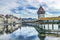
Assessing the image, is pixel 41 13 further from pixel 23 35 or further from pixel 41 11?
pixel 23 35

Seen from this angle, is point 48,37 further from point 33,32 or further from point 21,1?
point 21,1

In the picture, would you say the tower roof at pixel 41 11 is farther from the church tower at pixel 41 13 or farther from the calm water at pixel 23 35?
the calm water at pixel 23 35

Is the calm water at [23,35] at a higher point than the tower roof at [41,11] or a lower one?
lower

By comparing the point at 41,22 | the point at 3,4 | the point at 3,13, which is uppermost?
the point at 3,4

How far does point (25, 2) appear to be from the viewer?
3471 mm

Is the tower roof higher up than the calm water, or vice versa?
the tower roof

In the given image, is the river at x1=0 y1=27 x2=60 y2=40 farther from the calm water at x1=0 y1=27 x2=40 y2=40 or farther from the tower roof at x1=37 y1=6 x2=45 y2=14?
the tower roof at x1=37 y1=6 x2=45 y2=14

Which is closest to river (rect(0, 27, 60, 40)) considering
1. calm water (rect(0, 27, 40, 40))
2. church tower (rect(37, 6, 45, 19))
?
calm water (rect(0, 27, 40, 40))

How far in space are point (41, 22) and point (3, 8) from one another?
96 cm

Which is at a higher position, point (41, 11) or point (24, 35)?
point (41, 11)

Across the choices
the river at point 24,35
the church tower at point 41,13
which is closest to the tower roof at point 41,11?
the church tower at point 41,13

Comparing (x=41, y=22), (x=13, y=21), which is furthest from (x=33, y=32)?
(x=13, y=21)

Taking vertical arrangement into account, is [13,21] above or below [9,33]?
above

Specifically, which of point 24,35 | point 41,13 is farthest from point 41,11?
point 24,35
